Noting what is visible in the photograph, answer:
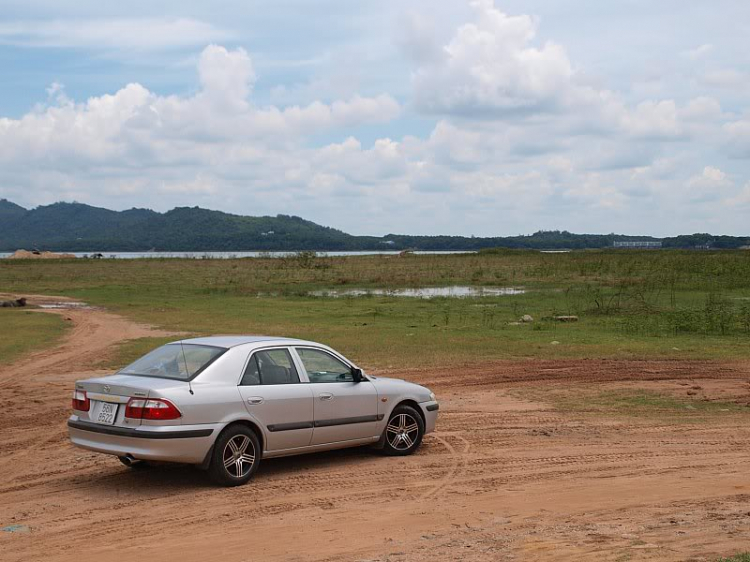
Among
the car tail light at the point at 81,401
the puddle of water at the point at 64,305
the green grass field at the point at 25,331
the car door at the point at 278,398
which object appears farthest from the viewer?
the puddle of water at the point at 64,305

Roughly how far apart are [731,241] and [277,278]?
14429 cm

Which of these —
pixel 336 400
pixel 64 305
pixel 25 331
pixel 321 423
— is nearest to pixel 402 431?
pixel 336 400

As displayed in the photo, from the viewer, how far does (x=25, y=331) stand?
26.3 meters

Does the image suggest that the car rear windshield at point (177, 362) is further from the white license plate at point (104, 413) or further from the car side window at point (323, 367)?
the car side window at point (323, 367)

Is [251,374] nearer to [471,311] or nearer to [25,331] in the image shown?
[25,331]

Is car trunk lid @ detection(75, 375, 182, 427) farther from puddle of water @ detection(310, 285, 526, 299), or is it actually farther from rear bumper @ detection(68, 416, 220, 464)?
puddle of water @ detection(310, 285, 526, 299)

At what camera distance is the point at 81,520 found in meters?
8.05

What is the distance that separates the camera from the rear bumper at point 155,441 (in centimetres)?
878

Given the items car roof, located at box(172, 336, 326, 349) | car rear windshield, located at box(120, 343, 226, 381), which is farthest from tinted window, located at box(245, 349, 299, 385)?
car rear windshield, located at box(120, 343, 226, 381)

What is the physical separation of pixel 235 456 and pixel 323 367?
5.50 ft

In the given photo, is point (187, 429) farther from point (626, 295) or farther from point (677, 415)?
point (626, 295)

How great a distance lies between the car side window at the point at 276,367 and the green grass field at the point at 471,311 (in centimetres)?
892

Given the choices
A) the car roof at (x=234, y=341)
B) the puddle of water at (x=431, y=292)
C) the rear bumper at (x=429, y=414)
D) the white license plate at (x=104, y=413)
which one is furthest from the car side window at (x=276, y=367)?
the puddle of water at (x=431, y=292)

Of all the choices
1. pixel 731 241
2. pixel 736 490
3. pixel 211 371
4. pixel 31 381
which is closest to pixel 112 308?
pixel 31 381
